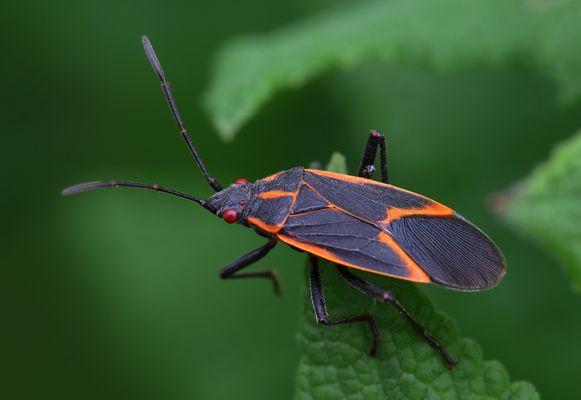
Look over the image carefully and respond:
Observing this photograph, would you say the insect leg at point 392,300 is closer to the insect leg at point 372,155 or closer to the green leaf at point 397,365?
the green leaf at point 397,365

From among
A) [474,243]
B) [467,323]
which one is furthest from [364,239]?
[467,323]

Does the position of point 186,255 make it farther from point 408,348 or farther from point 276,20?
point 408,348

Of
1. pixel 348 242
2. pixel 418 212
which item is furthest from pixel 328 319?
pixel 418 212

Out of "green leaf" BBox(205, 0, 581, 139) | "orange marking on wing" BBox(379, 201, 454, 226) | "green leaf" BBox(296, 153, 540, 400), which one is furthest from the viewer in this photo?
"green leaf" BBox(205, 0, 581, 139)

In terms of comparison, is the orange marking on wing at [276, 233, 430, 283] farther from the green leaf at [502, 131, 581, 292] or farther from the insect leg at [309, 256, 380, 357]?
the green leaf at [502, 131, 581, 292]

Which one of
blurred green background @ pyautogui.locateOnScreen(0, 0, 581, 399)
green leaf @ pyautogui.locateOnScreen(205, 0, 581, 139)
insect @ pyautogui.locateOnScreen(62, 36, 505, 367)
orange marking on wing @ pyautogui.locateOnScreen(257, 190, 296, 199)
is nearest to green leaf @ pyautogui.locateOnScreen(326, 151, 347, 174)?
insect @ pyautogui.locateOnScreen(62, 36, 505, 367)

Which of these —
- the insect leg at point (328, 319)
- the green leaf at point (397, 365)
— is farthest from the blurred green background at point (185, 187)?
the green leaf at point (397, 365)
